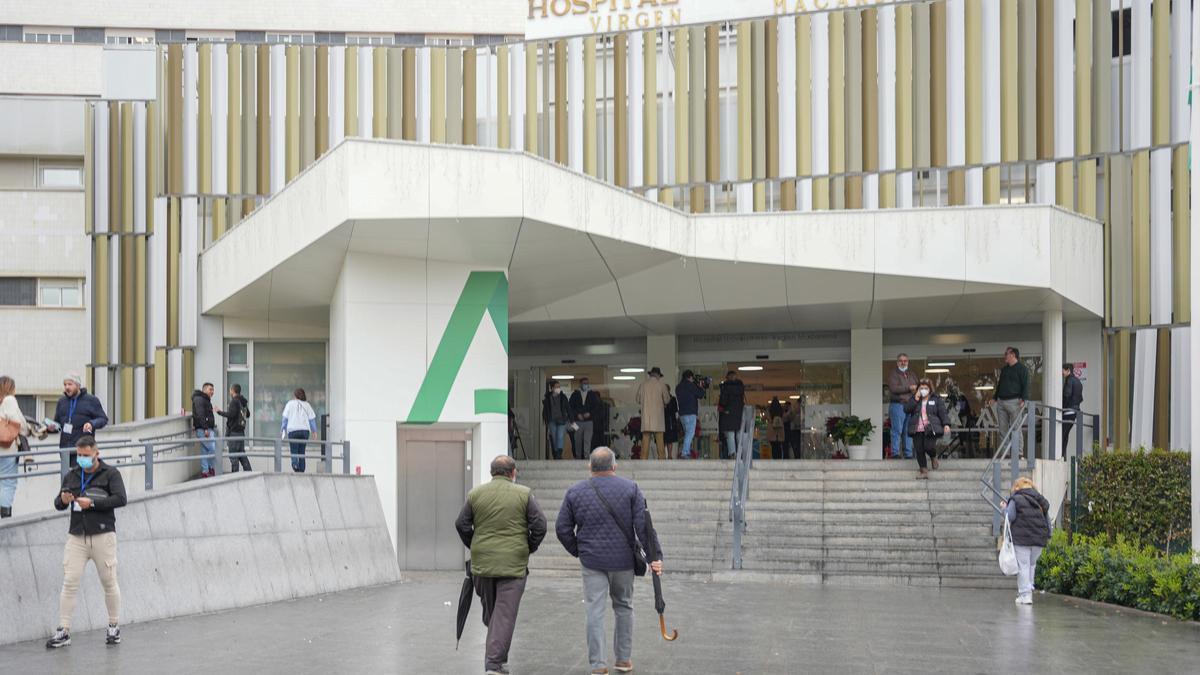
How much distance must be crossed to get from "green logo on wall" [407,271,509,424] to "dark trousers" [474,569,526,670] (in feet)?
27.6

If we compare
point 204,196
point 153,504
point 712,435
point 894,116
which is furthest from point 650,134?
point 153,504

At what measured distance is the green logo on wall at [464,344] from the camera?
17125 millimetres

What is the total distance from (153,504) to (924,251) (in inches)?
490

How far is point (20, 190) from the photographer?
95.9ft

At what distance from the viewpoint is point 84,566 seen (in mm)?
10125

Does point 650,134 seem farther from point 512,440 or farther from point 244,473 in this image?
point 244,473

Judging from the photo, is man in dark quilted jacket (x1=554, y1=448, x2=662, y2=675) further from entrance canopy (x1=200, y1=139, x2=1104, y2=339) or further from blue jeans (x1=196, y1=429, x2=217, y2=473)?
blue jeans (x1=196, y1=429, x2=217, y2=473)

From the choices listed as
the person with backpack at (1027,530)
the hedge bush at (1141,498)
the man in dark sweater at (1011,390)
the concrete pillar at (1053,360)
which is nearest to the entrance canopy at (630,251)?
the concrete pillar at (1053,360)

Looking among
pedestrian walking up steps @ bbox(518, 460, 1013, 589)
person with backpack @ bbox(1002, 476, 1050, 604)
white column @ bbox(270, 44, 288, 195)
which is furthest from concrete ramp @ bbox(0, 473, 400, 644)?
white column @ bbox(270, 44, 288, 195)

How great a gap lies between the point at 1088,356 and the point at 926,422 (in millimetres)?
6298

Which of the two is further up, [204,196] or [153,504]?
[204,196]

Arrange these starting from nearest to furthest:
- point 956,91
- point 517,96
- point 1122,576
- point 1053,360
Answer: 1. point 1122,576
2. point 1053,360
3. point 956,91
4. point 517,96

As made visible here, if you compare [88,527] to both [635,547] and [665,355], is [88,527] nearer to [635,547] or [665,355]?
[635,547]

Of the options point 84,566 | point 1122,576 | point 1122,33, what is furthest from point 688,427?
point 84,566
